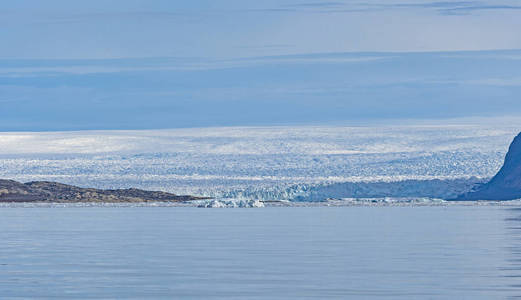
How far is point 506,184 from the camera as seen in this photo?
76.2m

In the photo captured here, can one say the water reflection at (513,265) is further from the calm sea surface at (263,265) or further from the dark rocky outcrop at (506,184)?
the dark rocky outcrop at (506,184)

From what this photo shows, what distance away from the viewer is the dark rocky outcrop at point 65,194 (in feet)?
264

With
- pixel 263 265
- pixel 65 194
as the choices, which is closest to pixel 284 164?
pixel 65 194

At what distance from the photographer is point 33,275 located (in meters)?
16.0

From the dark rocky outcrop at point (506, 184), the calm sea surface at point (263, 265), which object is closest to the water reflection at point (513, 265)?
the calm sea surface at point (263, 265)

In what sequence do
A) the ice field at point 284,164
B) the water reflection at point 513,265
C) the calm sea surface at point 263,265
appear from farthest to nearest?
the ice field at point 284,164 → the water reflection at point 513,265 → the calm sea surface at point 263,265

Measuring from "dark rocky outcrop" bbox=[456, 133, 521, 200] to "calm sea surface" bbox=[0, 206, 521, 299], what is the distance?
46.1 meters

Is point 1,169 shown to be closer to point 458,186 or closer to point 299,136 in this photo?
point 299,136

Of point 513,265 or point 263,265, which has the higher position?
point 513,265

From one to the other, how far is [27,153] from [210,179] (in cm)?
2943

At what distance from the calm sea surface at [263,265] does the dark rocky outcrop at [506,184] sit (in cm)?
4608

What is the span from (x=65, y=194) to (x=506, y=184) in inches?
1307

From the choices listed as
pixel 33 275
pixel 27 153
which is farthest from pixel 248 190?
pixel 33 275

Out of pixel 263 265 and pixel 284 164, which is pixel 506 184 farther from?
pixel 263 265
